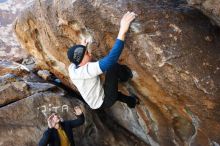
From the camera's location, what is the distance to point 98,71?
6.99m

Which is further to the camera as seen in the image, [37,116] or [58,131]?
[37,116]

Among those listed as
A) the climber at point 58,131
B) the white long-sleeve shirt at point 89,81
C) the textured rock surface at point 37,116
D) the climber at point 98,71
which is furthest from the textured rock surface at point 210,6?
the textured rock surface at point 37,116

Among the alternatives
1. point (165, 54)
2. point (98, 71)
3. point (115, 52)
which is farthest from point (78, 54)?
point (165, 54)

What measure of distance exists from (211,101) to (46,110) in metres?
6.16

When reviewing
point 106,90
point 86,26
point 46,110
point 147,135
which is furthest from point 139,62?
point 46,110

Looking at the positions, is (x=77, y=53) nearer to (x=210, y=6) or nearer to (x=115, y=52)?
(x=115, y=52)

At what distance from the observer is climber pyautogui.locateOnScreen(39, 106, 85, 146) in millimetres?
9461

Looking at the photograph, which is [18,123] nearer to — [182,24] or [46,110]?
[46,110]

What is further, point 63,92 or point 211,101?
point 63,92

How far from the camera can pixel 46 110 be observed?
11.9m

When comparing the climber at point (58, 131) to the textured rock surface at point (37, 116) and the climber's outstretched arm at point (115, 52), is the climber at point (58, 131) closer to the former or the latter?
the textured rock surface at point (37, 116)

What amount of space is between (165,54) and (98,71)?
1499mm

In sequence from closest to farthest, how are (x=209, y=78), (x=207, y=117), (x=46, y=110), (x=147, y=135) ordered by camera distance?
(x=209, y=78) < (x=207, y=117) < (x=147, y=135) < (x=46, y=110)

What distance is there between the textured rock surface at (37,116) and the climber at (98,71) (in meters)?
3.86
